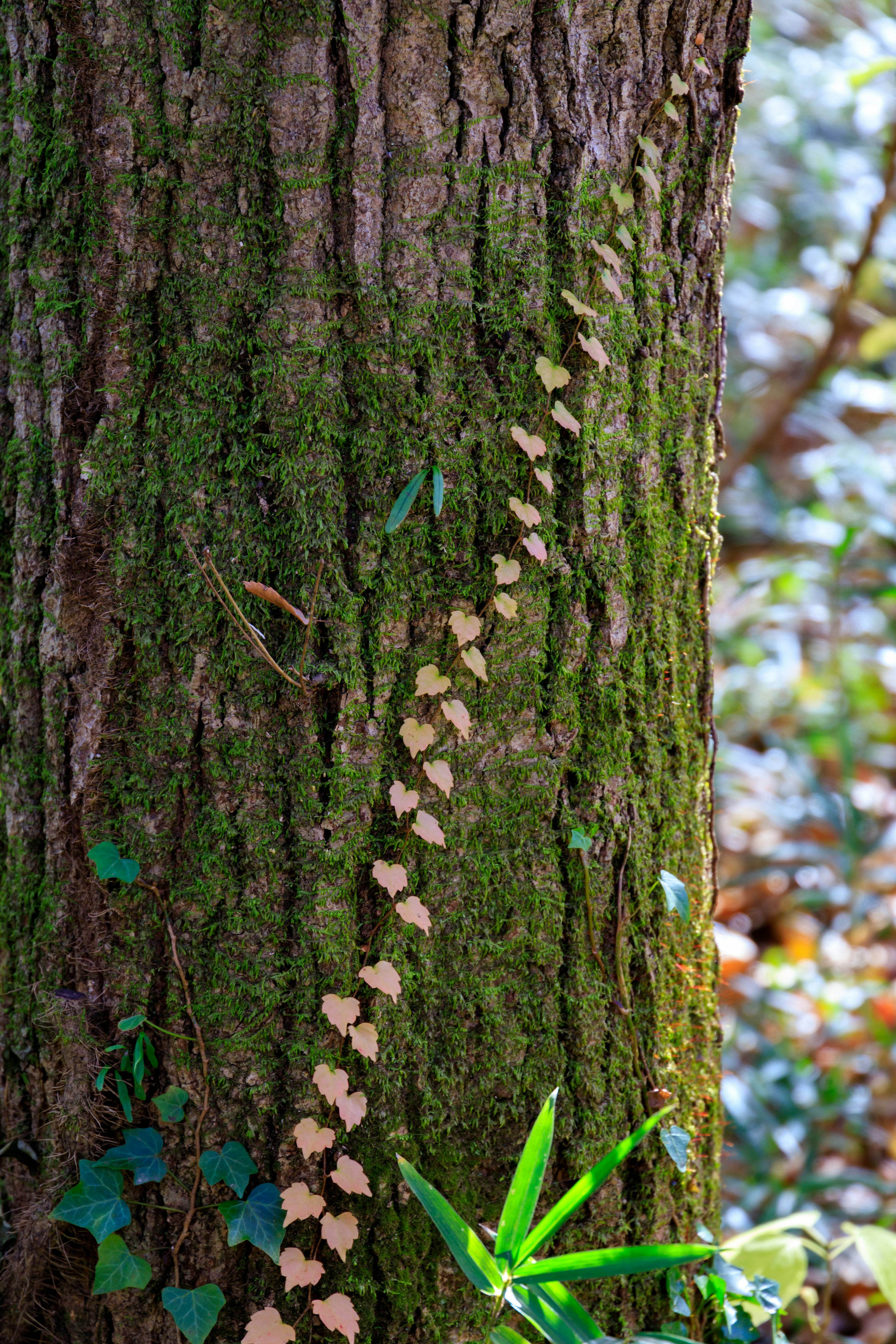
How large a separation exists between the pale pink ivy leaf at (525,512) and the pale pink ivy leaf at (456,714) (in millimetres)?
249

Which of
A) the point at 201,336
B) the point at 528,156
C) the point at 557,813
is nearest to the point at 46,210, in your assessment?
the point at 201,336

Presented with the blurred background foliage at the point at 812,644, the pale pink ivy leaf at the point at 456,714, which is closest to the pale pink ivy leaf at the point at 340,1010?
the pale pink ivy leaf at the point at 456,714

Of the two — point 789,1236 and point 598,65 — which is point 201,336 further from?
point 789,1236

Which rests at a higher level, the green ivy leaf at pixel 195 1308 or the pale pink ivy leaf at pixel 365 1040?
the pale pink ivy leaf at pixel 365 1040

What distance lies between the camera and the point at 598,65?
3.83 feet

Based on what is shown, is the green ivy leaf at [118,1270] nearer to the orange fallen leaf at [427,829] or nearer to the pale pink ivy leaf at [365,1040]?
the pale pink ivy leaf at [365,1040]

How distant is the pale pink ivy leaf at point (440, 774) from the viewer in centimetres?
111

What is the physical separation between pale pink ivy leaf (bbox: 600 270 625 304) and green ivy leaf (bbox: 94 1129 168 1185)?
1223mm

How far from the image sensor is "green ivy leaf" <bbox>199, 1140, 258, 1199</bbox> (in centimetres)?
108

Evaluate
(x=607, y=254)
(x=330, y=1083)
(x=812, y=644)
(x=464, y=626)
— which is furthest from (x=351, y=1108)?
(x=812, y=644)

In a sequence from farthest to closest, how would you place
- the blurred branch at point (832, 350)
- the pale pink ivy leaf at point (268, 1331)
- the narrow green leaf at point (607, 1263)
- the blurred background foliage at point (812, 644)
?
the blurred branch at point (832, 350) → the blurred background foliage at point (812, 644) → the pale pink ivy leaf at point (268, 1331) → the narrow green leaf at point (607, 1263)

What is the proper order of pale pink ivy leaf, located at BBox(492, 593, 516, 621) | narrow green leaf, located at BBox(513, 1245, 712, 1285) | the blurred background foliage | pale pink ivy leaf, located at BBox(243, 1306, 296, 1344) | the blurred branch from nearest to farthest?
narrow green leaf, located at BBox(513, 1245, 712, 1285) < pale pink ivy leaf, located at BBox(243, 1306, 296, 1344) < pale pink ivy leaf, located at BBox(492, 593, 516, 621) < the blurred background foliage < the blurred branch

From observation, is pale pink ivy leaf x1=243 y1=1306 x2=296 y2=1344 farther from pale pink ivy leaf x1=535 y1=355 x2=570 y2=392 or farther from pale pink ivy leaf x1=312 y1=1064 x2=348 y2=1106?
pale pink ivy leaf x1=535 y1=355 x2=570 y2=392

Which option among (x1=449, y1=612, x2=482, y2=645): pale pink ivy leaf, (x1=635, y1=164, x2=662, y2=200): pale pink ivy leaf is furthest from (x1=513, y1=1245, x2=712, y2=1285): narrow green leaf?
(x1=635, y1=164, x2=662, y2=200): pale pink ivy leaf
